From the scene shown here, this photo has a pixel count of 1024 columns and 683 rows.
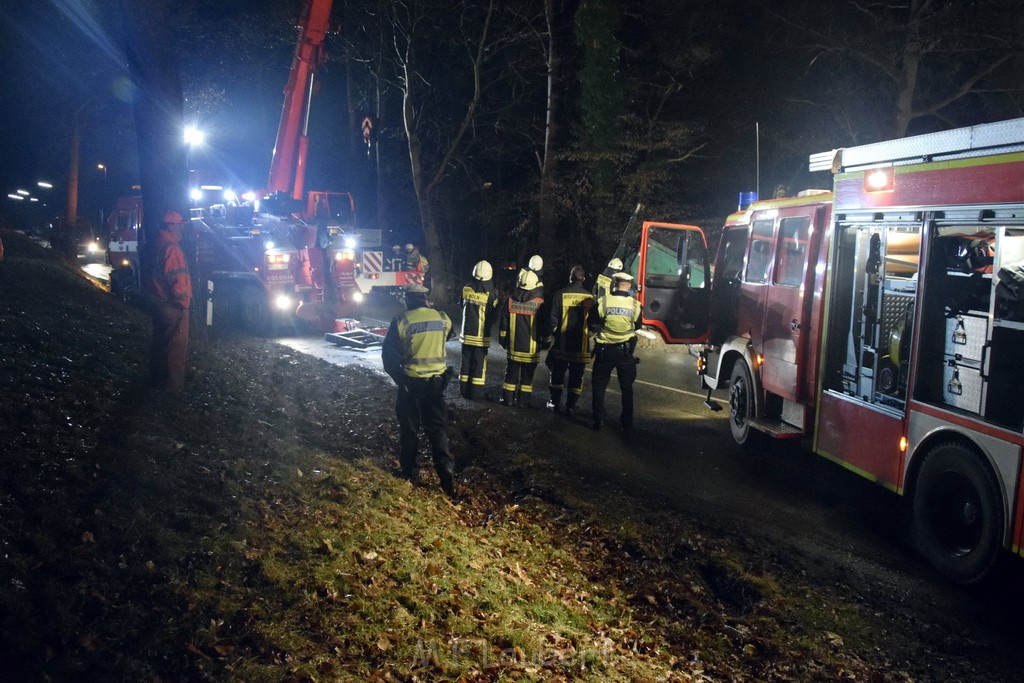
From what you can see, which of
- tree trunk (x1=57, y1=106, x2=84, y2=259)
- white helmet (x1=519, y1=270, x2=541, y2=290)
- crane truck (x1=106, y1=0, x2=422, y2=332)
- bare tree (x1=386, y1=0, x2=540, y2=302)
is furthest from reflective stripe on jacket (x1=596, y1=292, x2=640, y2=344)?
tree trunk (x1=57, y1=106, x2=84, y2=259)

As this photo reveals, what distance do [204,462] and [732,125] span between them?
16869 millimetres

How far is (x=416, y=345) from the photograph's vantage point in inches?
248

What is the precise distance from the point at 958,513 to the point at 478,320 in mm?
5706

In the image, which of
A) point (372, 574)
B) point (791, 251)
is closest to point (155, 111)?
point (372, 574)

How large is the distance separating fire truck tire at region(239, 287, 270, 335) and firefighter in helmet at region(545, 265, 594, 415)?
690cm

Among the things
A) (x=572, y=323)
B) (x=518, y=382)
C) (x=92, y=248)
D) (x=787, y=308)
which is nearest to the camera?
(x=787, y=308)

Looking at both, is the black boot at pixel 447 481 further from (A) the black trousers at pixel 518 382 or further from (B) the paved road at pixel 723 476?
(A) the black trousers at pixel 518 382

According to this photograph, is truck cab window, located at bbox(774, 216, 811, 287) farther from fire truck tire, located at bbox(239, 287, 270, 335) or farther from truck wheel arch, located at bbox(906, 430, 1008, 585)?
fire truck tire, located at bbox(239, 287, 270, 335)

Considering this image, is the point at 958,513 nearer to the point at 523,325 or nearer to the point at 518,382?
the point at 523,325

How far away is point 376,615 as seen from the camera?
4027mm

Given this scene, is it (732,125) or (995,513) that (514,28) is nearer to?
(732,125)

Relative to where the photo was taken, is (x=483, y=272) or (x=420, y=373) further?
(x=483, y=272)

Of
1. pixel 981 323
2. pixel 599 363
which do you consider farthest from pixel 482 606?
pixel 599 363

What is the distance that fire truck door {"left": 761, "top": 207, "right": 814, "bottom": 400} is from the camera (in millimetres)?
7352
